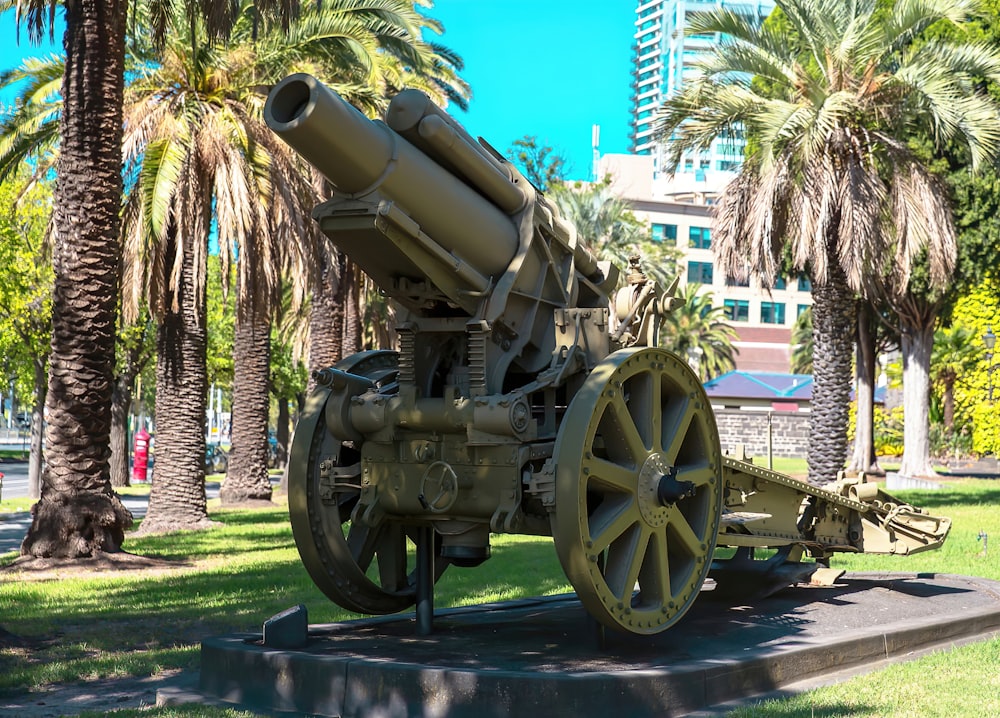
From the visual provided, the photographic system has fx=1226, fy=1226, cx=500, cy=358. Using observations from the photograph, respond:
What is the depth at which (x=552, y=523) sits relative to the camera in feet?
21.9

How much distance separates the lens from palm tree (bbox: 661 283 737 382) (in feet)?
232

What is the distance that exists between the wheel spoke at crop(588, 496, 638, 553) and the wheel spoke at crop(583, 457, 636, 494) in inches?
3.5

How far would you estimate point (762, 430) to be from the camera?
190ft

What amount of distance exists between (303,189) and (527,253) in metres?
12.7

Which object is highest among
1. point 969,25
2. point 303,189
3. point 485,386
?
point 969,25

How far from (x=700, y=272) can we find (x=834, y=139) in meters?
68.4

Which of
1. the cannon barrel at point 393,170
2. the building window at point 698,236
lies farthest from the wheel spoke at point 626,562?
the building window at point 698,236

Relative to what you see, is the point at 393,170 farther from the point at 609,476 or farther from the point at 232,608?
the point at 232,608

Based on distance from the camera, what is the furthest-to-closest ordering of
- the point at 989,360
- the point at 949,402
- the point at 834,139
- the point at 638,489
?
the point at 949,402 < the point at 989,360 < the point at 834,139 < the point at 638,489

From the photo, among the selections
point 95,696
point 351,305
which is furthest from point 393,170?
point 351,305

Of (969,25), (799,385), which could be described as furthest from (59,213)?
(799,385)

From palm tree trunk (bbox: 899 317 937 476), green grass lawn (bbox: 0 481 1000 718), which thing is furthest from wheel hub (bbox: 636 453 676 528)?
palm tree trunk (bbox: 899 317 937 476)

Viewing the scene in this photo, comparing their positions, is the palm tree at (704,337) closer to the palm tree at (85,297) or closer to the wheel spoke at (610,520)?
the palm tree at (85,297)

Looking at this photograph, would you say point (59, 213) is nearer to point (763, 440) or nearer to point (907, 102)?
point (907, 102)
